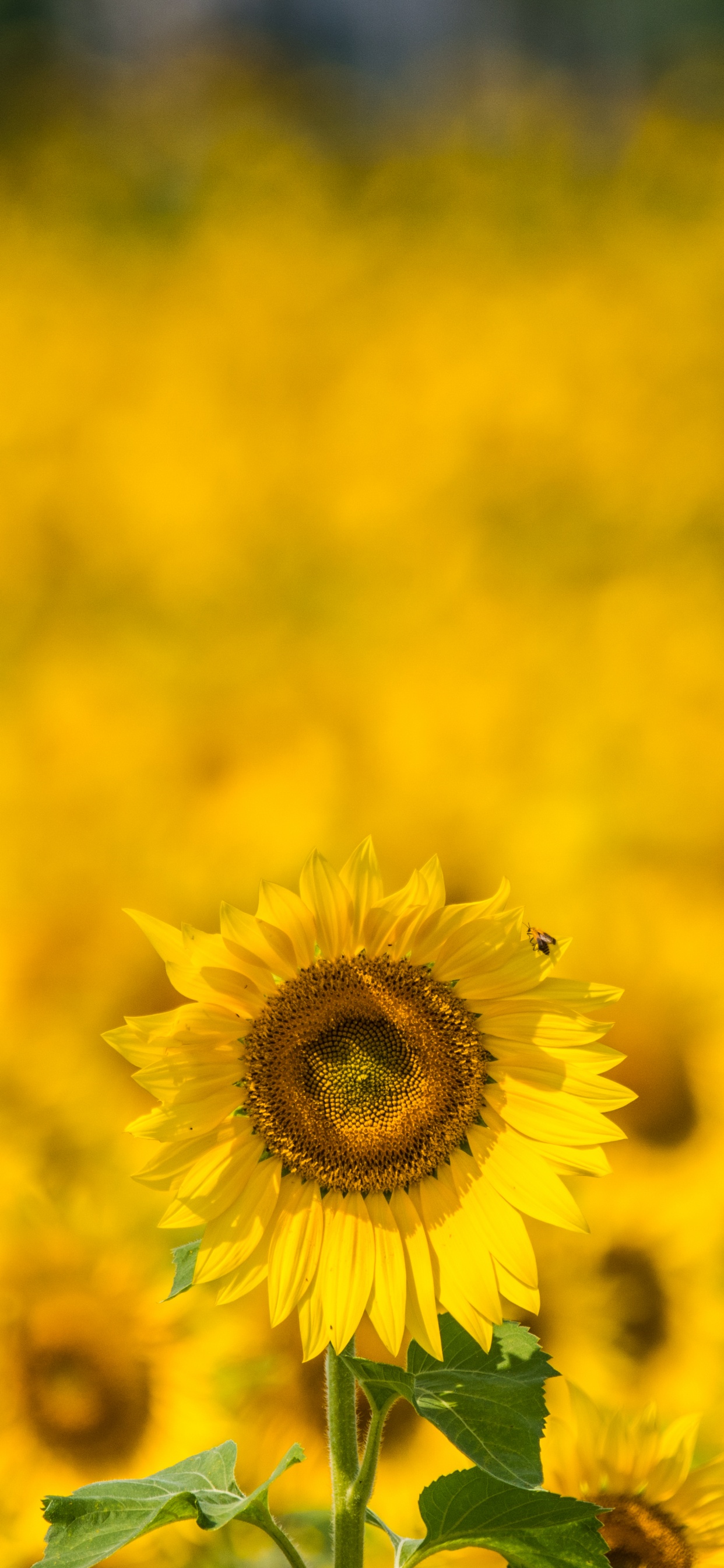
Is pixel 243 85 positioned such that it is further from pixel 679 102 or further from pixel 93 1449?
pixel 93 1449

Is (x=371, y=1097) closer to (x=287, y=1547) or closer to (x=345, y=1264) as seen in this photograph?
(x=345, y=1264)

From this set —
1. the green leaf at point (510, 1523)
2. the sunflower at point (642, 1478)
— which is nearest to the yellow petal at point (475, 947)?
the green leaf at point (510, 1523)

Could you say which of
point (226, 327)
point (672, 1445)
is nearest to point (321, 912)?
point (672, 1445)

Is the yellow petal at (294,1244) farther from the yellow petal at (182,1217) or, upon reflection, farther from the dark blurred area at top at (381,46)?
the dark blurred area at top at (381,46)

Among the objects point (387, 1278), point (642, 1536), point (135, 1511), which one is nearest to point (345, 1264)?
point (387, 1278)

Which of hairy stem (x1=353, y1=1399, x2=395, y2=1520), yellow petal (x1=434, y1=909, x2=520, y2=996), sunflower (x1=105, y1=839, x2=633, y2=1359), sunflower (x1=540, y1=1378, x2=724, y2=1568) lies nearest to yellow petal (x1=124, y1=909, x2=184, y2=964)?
sunflower (x1=105, y1=839, x2=633, y2=1359)
